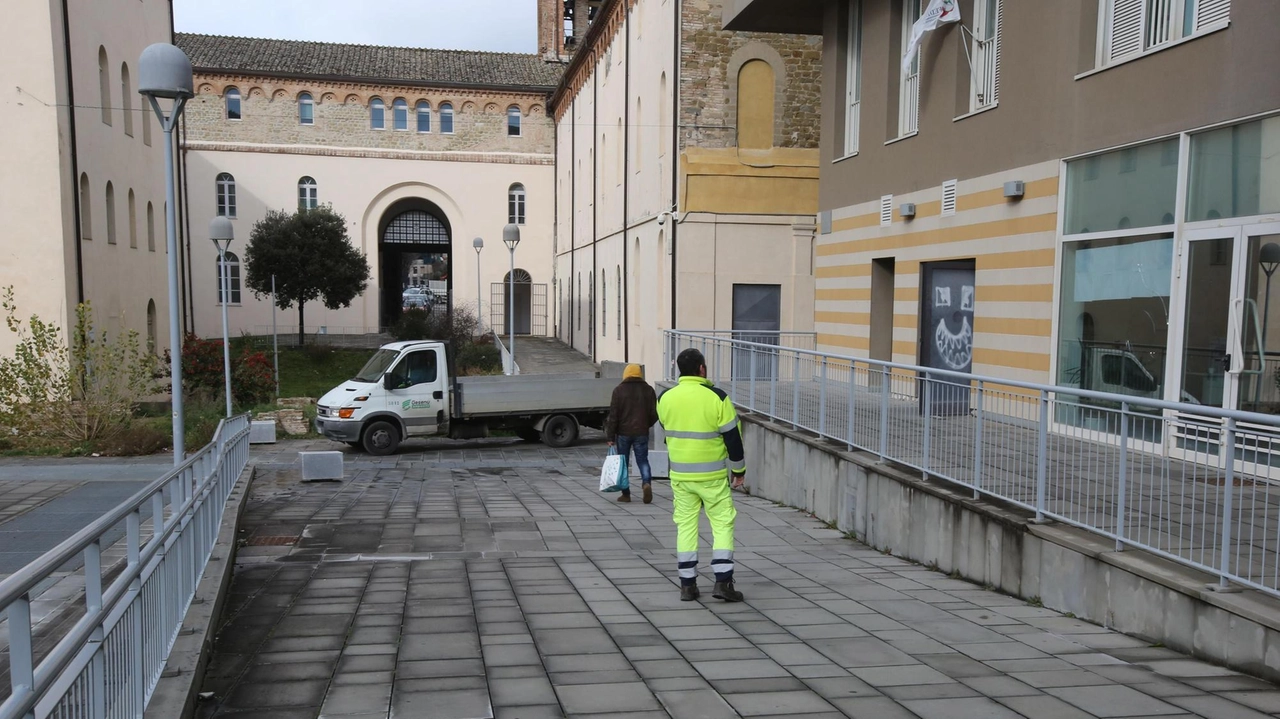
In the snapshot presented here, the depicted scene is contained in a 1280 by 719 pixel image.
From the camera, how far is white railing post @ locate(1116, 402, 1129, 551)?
5961 mm

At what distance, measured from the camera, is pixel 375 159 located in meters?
45.7

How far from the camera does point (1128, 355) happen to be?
32.0ft

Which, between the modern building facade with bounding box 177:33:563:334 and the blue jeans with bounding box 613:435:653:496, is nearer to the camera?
the blue jeans with bounding box 613:435:653:496

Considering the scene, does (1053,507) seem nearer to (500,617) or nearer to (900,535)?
(900,535)

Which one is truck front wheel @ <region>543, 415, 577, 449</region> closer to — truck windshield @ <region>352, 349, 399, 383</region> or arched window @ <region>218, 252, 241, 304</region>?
truck windshield @ <region>352, 349, 399, 383</region>

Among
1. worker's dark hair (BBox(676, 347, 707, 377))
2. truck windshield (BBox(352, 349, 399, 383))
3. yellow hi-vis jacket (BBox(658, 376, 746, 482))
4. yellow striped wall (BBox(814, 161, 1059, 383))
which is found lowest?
truck windshield (BBox(352, 349, 399, 383))

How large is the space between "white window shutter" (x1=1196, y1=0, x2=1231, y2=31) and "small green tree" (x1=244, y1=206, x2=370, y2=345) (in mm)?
37570

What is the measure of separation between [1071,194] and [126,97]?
83.7 feet

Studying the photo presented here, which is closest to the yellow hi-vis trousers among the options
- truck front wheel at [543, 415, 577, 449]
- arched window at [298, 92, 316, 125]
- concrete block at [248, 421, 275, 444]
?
truck front wheel at [543, 415, 577, 449]

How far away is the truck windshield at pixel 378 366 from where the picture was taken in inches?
757

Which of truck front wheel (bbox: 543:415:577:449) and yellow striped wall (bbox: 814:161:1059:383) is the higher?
yellow striped wall (bbox: 814:161:1059:383)

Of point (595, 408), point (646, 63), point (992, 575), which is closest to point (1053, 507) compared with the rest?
point (992, 575)

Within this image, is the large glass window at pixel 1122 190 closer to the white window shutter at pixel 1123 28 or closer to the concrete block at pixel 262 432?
the white window shutter at pixel 1123 28

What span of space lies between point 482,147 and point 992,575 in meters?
42.6
